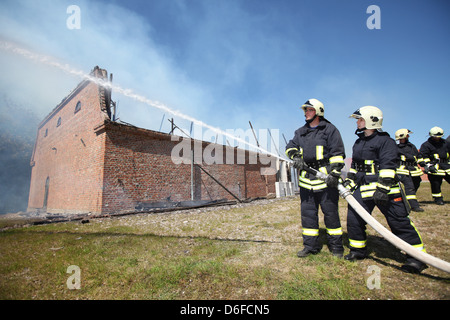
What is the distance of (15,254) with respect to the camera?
3.36 m

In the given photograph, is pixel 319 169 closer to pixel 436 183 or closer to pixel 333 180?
pixel 333 180

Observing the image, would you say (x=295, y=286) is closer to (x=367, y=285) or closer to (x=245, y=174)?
(x=367, y=285)

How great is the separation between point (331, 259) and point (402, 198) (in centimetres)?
123

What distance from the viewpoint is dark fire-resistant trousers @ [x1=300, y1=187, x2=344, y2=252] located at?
9.61 ft

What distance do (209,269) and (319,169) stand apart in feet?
6.94

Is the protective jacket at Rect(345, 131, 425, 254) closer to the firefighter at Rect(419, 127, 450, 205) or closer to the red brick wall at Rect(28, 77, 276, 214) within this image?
the firefighter at Rect(419, 127, 450, 205)

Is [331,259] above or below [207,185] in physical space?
below

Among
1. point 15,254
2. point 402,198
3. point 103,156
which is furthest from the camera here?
point 103,156

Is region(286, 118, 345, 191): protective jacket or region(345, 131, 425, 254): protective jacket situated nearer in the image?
region(345, 131, 425, 254): protective jacket

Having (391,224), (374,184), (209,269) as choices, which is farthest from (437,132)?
(209,269)

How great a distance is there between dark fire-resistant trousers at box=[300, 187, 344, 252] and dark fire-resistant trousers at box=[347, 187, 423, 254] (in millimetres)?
179

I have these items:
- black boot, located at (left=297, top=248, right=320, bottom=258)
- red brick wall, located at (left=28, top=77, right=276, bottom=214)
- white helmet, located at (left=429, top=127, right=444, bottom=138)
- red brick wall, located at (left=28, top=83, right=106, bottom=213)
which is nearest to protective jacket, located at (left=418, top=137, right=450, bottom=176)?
white helmet, located at (left=429, top=127, right=444, bottom=138)
